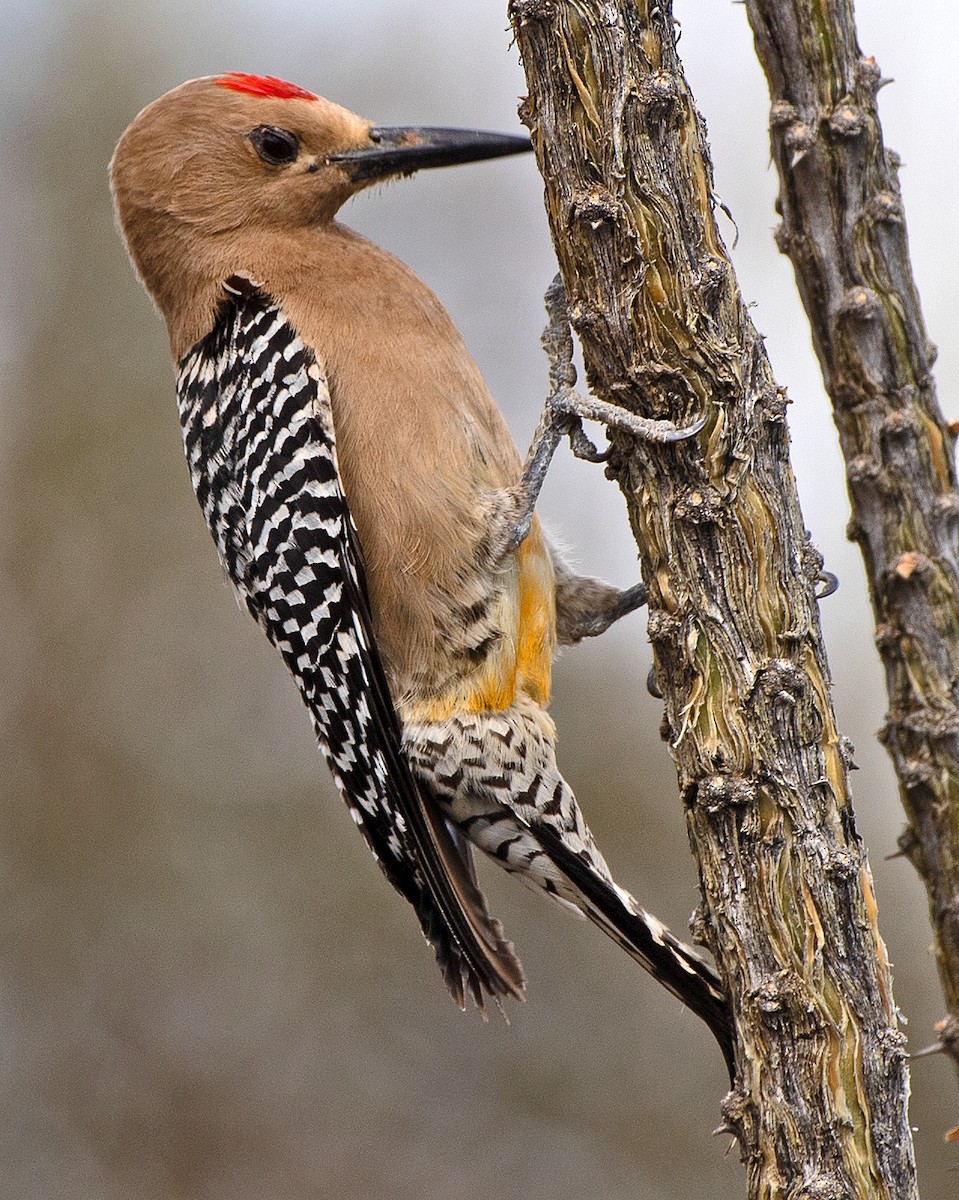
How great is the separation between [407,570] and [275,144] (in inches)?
63.7

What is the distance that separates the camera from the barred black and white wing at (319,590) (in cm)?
359

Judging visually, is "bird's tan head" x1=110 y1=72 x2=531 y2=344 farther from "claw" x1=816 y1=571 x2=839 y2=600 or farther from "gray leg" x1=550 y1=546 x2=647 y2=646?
Result: "claw" x1=816 y1=571 x2=839 y2=600

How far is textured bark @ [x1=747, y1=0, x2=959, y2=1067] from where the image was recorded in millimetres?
2631

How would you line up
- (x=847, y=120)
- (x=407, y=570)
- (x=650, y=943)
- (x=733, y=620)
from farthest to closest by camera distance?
(x=407, y=570), (x=650, y=943), (x=847, y=120), (x=733, y=620)

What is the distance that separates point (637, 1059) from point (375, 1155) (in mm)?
1535

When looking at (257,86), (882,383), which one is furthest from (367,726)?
(257,86)

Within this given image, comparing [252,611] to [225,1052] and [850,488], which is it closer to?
[850,488]

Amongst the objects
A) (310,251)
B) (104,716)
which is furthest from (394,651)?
(104,716)

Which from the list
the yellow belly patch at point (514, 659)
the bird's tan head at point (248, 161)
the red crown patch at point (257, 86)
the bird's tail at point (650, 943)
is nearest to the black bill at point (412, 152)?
the bird's tan head at point (248, 161)

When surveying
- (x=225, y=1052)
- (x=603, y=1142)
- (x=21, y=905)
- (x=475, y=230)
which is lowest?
(x=603, y=1142)

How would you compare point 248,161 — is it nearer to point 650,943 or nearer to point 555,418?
point 555,418

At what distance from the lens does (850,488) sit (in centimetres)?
274

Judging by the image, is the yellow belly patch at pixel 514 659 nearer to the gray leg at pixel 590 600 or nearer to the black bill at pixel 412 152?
the gray leg at pixel 590 600

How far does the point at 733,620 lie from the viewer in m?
2.46
